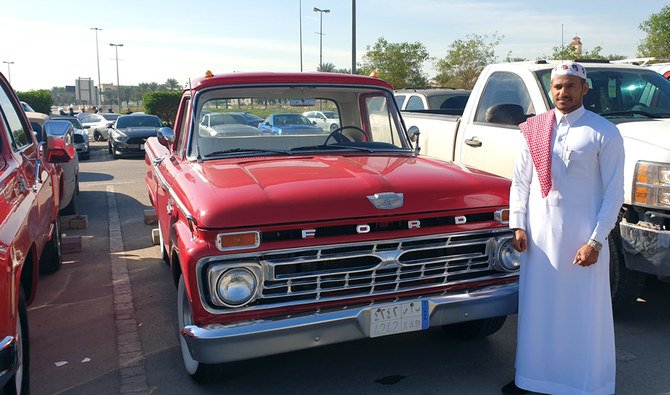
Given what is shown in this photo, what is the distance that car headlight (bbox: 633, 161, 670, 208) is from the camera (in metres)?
4.32

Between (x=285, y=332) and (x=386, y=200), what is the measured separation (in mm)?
896

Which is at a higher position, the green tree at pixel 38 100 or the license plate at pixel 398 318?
the green tree at pixel 38 100

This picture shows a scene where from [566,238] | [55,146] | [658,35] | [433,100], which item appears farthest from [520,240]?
[658,35]

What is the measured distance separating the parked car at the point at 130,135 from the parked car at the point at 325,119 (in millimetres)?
14841

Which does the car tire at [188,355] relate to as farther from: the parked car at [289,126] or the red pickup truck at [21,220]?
the parked car at [289,126]

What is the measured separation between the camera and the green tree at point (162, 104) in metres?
42.3

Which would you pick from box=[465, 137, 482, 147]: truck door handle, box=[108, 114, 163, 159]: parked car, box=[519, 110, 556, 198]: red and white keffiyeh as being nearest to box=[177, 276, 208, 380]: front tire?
box=[519, 110, 556, 198]: red and white keffiyeh

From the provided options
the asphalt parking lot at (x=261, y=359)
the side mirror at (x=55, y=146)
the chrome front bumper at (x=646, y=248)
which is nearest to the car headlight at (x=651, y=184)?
the chrome front bumper at (x=646, y=248)

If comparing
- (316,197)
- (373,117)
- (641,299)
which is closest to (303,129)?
(373,117)

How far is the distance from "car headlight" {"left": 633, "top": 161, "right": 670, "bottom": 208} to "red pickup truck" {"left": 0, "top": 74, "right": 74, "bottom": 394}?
404 centimetres

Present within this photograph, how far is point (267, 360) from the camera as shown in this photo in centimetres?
428

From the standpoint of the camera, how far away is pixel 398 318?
3484 millimetres

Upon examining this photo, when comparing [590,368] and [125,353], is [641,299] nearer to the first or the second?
[590,368]

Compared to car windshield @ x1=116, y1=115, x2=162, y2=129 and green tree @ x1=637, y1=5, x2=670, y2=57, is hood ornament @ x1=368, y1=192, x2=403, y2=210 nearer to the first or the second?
car windshield @ x1=116, y1=115, x2=162, y2=129
